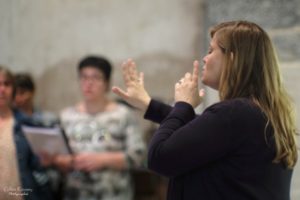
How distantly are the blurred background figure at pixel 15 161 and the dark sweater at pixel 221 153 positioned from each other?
342mm

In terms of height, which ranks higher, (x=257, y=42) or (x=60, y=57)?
(x=257, y=42)

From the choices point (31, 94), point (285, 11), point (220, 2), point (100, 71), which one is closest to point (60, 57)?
point (31, 94)

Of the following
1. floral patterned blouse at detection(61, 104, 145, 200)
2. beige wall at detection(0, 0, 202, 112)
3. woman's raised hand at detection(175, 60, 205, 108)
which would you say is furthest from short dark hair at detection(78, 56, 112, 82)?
woman's raised hand at detection(175, 60, 205, 108)

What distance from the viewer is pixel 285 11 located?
7.21 ft

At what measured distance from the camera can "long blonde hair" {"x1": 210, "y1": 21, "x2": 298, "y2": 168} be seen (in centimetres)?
130

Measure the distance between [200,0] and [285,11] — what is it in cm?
85

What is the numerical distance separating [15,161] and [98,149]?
1005 mm

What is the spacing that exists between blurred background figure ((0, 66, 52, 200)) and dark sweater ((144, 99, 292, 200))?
1.12 ft

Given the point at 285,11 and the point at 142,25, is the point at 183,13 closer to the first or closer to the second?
the point at 142,25

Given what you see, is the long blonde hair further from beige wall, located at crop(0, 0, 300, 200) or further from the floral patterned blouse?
beige wall, located at crop(0, 0, 300, 200)

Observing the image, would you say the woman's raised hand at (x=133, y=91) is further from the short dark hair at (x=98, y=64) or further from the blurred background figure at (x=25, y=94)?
the blurred background figure at (x=25, y=94)

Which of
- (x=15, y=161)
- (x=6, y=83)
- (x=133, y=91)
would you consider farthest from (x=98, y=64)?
(x=15, y=161)

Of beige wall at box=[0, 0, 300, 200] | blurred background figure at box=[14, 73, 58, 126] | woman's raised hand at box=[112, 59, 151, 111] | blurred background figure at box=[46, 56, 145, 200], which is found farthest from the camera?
beige wall at box=[0, 0, 300, 200]

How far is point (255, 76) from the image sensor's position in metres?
1.31
